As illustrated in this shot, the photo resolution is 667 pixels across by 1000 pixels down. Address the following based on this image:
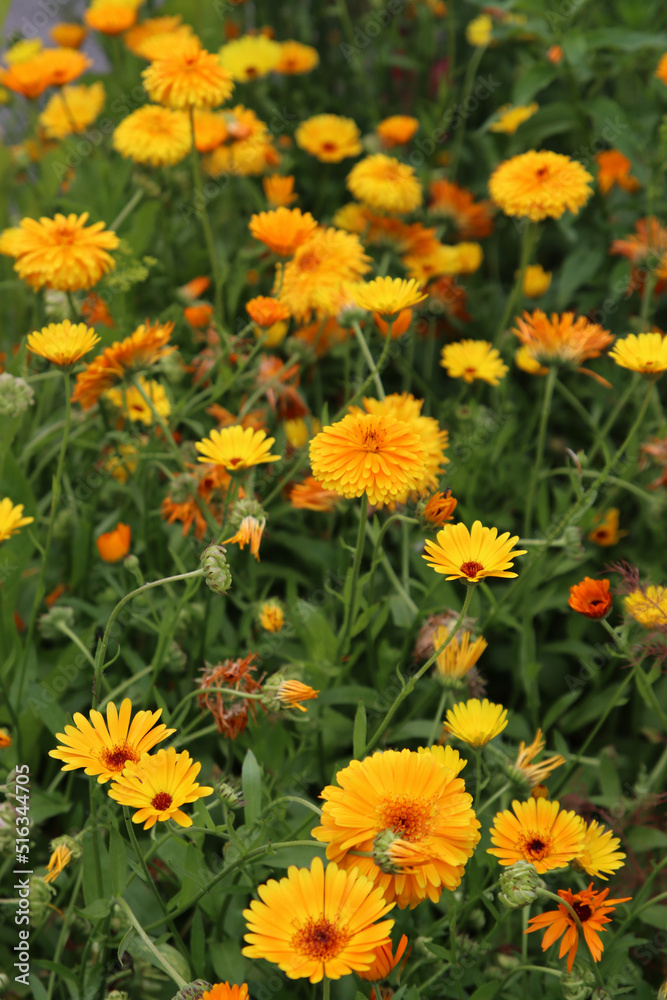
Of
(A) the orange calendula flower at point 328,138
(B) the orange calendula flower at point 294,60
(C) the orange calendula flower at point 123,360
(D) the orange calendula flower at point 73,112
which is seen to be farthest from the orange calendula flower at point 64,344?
(B) the orange calendula flower at point 294,60

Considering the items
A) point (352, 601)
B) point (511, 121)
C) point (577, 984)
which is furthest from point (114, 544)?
point (511, 121)

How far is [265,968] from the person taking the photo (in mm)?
1059

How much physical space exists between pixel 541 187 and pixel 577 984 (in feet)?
3.66

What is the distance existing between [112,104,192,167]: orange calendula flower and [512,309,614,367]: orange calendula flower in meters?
0.75

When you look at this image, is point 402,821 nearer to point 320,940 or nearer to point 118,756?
point 320,940

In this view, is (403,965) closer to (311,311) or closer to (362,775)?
(362,775)

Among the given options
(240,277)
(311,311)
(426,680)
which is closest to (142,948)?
(426,680)

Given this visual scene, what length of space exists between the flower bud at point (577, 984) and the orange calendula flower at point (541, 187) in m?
1.05

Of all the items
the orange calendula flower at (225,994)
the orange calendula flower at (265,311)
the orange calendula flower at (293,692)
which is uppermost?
the orange calendula flower at (265,311)

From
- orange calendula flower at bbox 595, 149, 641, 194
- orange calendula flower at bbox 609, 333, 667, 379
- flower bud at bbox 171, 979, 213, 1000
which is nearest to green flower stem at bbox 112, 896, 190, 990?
flower bud at bbox 171, 979, 213, 1000

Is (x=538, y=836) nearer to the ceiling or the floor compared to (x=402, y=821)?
nearer to the floor

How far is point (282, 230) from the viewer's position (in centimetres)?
135

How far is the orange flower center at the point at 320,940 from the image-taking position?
70cm

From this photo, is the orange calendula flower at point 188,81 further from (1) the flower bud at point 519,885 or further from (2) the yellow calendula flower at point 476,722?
(1) the flower bud at point 519,885
